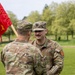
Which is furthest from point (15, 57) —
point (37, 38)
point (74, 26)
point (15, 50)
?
point (74, 26)

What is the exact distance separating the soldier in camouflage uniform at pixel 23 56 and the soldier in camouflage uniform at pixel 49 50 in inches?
46.3

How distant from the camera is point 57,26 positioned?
276 feet

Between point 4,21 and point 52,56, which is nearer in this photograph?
point 52,56

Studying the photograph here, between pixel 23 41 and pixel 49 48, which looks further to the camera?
pixel 49 48

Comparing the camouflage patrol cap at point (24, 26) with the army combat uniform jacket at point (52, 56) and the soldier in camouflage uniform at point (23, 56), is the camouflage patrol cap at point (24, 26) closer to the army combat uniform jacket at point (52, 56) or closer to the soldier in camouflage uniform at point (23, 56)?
the soldier in camouflage uniform at point (23, 56)

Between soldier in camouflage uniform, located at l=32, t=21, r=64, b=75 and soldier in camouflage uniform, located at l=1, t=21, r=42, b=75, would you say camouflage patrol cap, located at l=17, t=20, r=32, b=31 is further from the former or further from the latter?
soldier in camouflage uniform, located at l=32, t=21, r=64, b=75

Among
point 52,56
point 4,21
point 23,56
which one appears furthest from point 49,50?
point 4,21

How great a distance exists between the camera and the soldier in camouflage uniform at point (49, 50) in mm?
6016

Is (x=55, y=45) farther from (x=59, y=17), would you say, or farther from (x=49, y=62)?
(x=59, y=17)

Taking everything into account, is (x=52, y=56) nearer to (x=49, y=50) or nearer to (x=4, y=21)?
(x=49, y=50)

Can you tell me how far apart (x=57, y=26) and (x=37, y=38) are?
78.1m

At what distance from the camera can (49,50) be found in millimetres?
6141

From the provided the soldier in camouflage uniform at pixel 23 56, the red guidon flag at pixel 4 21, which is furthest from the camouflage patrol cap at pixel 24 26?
the red guidon flag at pixel 4 21

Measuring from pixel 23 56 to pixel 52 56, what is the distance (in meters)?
1.42
